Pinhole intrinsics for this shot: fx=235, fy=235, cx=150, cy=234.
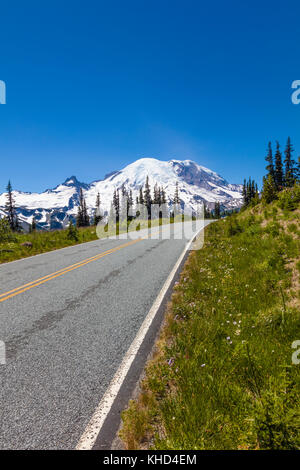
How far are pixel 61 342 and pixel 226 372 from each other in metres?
2.67

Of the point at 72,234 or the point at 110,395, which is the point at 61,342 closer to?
the point at 110,395

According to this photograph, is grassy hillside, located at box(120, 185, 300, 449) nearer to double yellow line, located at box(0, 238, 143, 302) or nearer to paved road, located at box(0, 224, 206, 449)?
paved road, located at box(0, 224, 206, 449)

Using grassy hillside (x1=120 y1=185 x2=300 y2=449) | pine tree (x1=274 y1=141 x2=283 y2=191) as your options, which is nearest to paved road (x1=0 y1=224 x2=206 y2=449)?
grassy hillside (x1=120 y1=185 x2=300 y2=449)

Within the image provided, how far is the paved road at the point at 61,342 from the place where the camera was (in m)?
2.50

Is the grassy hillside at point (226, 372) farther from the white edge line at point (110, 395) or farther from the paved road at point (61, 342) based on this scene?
the paved road at point (61, 342)

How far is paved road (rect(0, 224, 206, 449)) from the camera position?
2.50m

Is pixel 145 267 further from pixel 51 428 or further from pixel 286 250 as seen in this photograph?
pixel 51 428

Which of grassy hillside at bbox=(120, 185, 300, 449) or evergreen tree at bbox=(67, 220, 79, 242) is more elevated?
evergreen tree at bbox=(67, 220, 79, 242)

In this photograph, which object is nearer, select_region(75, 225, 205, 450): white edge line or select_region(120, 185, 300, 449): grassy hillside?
select_region(120, 185, 300, 449): grassy hillside

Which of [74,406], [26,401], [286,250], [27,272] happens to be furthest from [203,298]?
[27,272]

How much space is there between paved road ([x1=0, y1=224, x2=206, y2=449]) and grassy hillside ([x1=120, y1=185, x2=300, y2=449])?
0.65 metres

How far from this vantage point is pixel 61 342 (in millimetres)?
3980

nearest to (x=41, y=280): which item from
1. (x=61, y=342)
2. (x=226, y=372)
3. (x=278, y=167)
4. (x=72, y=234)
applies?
(x=61, y=342)
